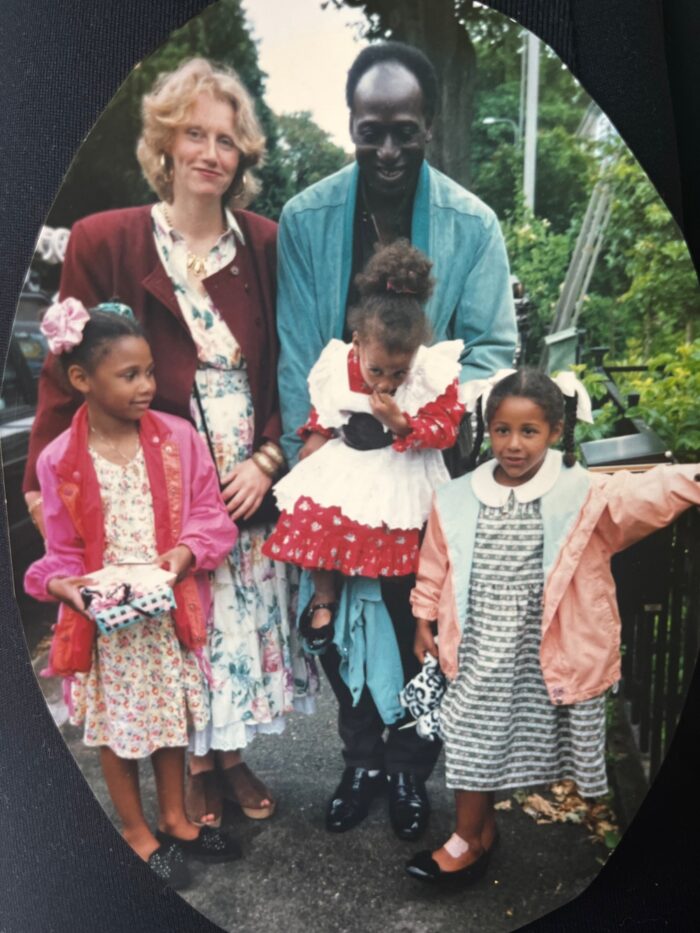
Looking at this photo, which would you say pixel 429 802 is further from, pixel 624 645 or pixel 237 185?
pixel 237 185

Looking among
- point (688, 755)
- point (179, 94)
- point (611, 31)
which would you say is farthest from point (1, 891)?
point (611, 31)

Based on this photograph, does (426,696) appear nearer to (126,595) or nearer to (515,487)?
(515,487)

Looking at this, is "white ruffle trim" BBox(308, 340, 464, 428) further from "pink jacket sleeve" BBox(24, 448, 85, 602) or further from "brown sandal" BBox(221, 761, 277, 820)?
"brown sandal" BBox(221, 761, 277, 820)

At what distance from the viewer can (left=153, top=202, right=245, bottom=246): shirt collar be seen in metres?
1.88

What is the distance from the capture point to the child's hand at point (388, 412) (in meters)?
1.85

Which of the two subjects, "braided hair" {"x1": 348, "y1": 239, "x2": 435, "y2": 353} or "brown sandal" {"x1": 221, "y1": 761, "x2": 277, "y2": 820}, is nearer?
"braided hair" {"x1": 348, "y1": 239, "x2": 435, "y2": 353}

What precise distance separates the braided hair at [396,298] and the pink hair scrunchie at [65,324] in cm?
56

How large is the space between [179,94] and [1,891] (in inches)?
81.4

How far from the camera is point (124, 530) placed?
1923 millimetres

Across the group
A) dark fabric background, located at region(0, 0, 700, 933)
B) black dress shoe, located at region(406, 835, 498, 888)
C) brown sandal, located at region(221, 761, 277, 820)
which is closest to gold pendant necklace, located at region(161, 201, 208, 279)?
dark fabric background, located at region(0, 0, 700, 933)

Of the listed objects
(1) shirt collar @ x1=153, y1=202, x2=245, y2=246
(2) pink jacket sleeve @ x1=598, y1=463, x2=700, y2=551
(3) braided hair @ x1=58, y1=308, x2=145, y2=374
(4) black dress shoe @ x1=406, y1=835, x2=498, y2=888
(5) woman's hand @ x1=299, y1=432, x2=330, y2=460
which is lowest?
(4) black dress shoe @ x1=406, y1=835, x2=498, y2=888

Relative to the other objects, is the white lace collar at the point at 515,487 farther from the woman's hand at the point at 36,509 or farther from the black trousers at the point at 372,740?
the woman's hand at the point at 36,509

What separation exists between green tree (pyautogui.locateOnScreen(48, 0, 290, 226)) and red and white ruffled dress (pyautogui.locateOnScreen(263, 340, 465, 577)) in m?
0.41

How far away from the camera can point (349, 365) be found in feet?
6.17
